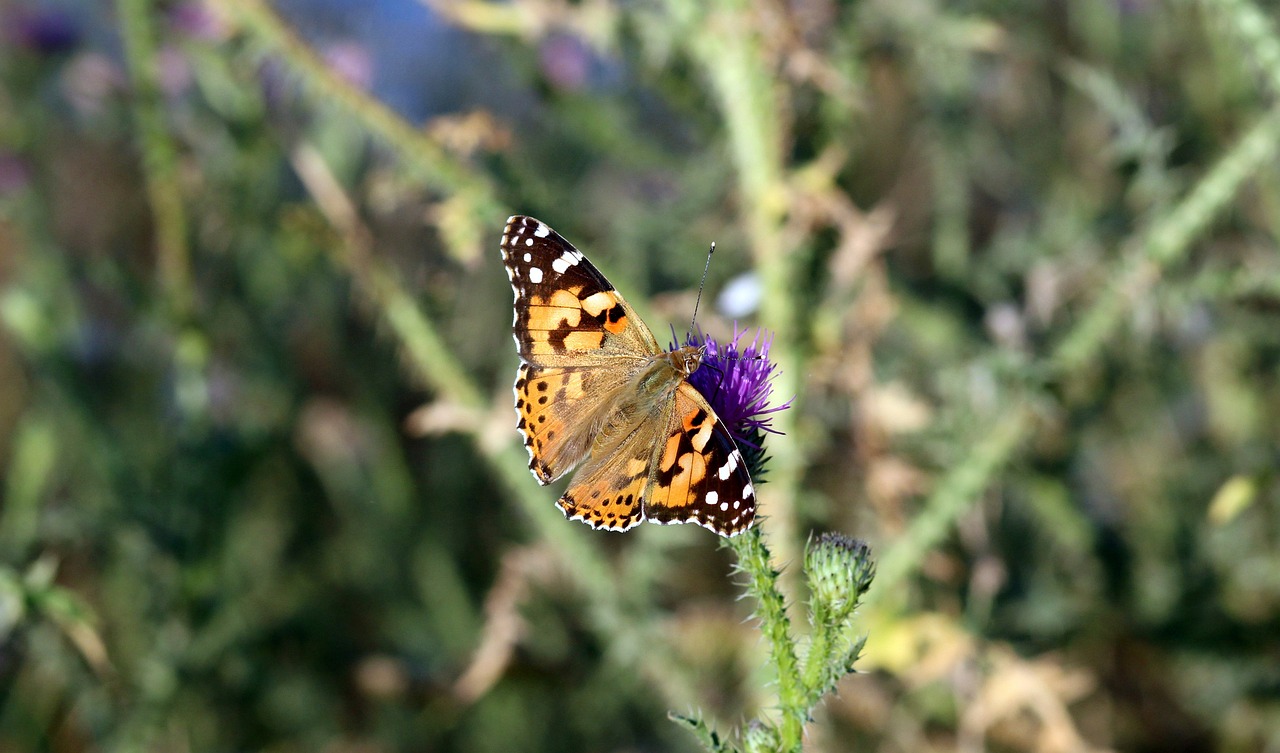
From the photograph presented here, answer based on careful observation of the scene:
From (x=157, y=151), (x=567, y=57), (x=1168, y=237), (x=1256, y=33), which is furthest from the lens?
(x=567, y=57)

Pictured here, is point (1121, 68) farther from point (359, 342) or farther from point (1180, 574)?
point (359, 342)

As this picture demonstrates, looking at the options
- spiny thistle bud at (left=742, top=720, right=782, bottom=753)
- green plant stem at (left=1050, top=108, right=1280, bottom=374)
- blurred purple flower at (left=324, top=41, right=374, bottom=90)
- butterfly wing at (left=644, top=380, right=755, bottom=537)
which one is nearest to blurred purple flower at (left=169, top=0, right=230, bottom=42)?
blurred purple flower at (left=324, top=41, right=374, bottom=90)

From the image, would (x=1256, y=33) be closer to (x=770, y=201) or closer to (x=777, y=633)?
(x=770, y=201)

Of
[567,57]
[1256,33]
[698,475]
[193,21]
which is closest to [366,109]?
[698,475]

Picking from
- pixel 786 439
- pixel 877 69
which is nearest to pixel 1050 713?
pixel 786 439

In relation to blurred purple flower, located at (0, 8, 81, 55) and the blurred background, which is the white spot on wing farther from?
blurred purple flower, located at (0, 8, 81, 55)

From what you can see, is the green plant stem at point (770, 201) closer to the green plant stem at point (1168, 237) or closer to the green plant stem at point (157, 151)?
the green plant stem at point (1168, 237)
